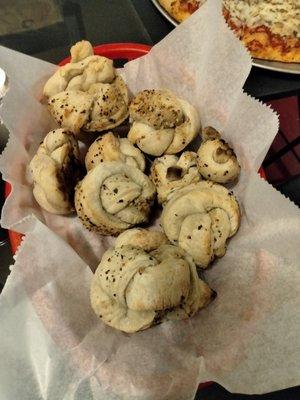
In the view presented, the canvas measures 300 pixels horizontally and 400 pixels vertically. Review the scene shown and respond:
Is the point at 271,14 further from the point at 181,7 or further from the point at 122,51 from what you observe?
the point at 122,51

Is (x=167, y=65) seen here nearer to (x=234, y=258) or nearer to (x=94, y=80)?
(x=94, y=80)

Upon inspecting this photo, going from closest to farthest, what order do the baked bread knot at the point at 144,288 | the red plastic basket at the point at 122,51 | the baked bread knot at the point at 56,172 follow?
1. the baked bread knot at the point at 144,288
2. the baked bread knot at the point at 56,172
3. the red plastic basket at the point at 122,51

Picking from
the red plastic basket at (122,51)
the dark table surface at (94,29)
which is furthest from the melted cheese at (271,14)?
the red plastic basket at (122,51)

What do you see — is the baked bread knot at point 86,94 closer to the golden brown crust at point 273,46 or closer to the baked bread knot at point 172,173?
the baked bread knot at point 172,173

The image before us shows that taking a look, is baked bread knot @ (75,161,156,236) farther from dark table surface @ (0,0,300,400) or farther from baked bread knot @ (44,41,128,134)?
dark table surface @ (0,0,300,400)

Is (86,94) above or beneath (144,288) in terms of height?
above

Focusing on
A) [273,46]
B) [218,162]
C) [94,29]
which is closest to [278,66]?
[273,46]
